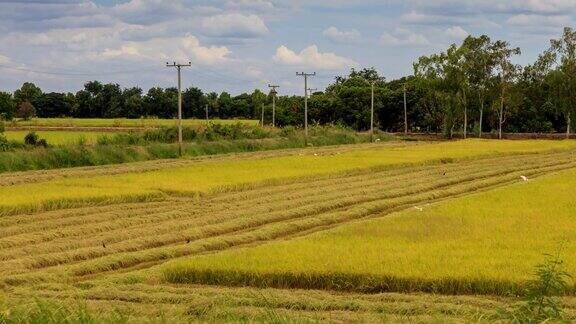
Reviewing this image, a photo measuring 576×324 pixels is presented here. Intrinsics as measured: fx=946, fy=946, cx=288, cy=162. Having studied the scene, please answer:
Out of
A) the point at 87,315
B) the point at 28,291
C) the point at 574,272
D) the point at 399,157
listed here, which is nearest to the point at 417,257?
the point at 574,272

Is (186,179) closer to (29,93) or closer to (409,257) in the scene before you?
(409,257)

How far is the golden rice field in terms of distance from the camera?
37.4ft

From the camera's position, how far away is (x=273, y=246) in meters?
15.8

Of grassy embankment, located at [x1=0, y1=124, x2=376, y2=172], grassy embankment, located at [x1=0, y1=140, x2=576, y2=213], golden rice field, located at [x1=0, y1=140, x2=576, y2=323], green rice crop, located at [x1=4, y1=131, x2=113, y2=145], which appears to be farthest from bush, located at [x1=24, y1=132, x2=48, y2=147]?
golden rice field, located at [x1=0, y1=140, x2=576, y2=323]

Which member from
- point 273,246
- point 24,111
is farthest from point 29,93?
point 273,246

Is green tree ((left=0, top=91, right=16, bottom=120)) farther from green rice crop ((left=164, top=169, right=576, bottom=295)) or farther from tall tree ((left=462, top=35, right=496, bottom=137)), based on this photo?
green rice crop ((left=164, top=169, right=576, bottom=295))

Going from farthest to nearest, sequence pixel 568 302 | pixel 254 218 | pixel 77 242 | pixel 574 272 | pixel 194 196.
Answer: pixel 194 196
pixel 254 218
pixel 77 242
pixel 574 272
pixel 568 302

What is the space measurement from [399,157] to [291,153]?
8283 millimetres

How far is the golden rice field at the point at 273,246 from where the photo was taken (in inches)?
449

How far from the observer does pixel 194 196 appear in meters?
25.1

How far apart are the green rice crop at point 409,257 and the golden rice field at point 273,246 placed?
29 millimetres

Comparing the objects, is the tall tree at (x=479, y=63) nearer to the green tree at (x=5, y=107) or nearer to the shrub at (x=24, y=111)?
the green tree at (x=5, y=107)

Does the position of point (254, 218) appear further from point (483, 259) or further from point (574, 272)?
point (574, 272)

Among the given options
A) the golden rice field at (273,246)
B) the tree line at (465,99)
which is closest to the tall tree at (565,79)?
the tree line at (465,99)
